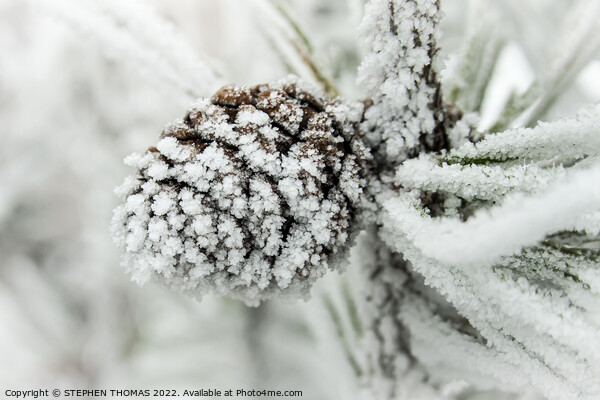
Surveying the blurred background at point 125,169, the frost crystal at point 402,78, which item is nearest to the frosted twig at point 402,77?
the frost crystal at point 402,78

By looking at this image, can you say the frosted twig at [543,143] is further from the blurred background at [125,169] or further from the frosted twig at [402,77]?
the blurred background at [125,169]

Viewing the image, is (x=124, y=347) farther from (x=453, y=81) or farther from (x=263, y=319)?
(x=453, y=81)

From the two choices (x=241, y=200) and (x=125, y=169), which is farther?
(x=125, y=169)

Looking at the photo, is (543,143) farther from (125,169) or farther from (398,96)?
(125,169)

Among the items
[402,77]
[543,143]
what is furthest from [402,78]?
[543,143]

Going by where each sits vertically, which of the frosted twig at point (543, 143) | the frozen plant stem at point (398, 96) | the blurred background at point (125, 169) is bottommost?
the frosted twig at point (543, 143)

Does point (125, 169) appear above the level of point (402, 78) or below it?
above

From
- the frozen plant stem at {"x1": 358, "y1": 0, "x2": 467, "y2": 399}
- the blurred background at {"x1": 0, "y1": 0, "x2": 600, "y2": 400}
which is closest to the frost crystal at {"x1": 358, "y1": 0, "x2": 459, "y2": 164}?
the frozen plant stem at {"x1": 358, "y1": 0, "x2": 467, "y2": 399}
